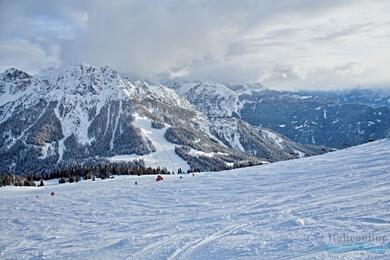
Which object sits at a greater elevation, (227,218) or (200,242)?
(227,218)

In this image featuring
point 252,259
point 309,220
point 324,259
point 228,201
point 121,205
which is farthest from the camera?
point 121,205

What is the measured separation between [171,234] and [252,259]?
291 inches

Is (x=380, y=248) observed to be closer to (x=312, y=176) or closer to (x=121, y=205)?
(x=312, y=176)

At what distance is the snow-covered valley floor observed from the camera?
22500 mm

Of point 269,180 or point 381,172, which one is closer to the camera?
point 381,172

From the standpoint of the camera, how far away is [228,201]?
36.3 metres

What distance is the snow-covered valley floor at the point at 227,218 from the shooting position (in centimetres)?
2250

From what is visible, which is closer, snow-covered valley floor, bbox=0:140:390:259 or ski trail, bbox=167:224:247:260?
snow-covered valley floor, bbox=0:140:390:259

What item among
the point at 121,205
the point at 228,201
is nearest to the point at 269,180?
the point at 228,201

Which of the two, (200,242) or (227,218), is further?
(227,218)

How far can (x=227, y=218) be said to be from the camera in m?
29.7

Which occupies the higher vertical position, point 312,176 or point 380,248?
point 312,176

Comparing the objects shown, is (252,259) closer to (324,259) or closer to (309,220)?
(324,259)

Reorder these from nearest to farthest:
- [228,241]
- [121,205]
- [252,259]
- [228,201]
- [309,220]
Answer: [252,259], [228,241], [309,220], [228,201], [121,205]
